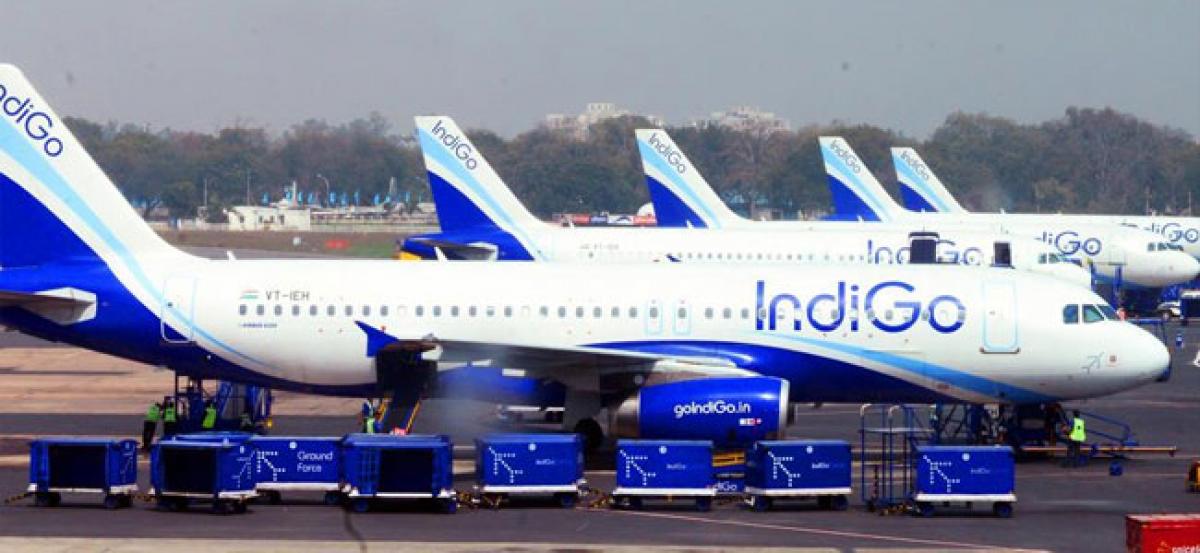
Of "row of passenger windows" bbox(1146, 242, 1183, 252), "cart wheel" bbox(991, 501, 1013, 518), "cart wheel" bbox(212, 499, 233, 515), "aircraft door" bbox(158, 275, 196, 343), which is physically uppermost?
"row of passenger windows" bbox(1146, 242, 1183, 252)

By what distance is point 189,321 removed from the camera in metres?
35.9

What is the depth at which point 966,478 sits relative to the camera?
29.1m

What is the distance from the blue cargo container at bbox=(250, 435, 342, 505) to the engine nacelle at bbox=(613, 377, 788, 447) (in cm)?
659

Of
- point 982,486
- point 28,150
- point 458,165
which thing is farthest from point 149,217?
point 982,486

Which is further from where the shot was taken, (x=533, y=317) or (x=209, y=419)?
(x=209, y=419)

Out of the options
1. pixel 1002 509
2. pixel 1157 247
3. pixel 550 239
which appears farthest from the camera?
pixel 1157 247

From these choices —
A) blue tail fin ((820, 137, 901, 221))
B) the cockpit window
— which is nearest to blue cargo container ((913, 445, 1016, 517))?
the cockpit window

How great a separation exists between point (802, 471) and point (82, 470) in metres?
11.7

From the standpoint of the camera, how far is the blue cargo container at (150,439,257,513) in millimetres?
28250

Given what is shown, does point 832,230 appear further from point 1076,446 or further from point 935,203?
point 1076,446

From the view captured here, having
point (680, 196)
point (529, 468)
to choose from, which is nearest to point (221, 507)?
Result: point (529, 468)

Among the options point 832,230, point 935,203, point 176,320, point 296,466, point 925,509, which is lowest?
point 925,509

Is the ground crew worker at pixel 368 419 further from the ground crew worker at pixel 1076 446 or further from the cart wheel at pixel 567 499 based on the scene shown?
the ground crew worker at pixel 1076 446

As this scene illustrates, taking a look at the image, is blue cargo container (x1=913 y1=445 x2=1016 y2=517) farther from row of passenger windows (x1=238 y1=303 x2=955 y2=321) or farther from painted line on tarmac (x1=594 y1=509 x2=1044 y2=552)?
row of passenger windows (x1=238 y1=303 x2=955 y2=321)
